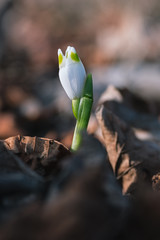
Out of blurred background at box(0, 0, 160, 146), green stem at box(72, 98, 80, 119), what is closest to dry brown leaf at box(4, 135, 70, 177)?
green stem at box(72, 98, 80, 119)

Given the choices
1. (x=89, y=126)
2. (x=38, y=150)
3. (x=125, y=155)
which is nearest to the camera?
(x=38, y=150)

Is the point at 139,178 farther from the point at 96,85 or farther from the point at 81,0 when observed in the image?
the point at 81,0

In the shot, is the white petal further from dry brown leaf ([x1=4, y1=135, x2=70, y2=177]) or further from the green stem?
dry brown leaf ([x1=4, y1=135, x2=70, y2=177])

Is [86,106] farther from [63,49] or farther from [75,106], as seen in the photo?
[63,49]

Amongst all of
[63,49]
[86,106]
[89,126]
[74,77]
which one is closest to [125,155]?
[86,106]

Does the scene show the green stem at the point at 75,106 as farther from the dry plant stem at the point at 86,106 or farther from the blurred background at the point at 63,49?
the blurred background at the point at 63,49

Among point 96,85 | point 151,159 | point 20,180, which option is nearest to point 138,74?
point 96,85
